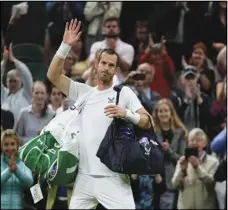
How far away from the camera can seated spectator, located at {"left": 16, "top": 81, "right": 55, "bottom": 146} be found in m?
10.2

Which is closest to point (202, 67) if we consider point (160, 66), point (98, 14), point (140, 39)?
point (160, 66)

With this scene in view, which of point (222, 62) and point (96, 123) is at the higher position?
point (222, 62)

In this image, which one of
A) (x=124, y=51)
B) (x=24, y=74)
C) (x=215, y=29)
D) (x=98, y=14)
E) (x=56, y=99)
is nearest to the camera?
(x=56, y=99)

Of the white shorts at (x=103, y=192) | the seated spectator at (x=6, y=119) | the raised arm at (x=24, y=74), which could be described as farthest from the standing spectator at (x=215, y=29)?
the white shorts at (x=103, y=192)

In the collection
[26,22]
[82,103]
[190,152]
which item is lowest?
[190,152]

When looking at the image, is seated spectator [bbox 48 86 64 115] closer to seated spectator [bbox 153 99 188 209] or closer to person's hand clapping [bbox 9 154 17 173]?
person's hand clapping [bbox 9 154 17 173]

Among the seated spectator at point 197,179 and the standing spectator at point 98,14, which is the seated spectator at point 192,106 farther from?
the standing spectator at point 98,14

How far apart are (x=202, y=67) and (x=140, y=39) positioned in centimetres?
103

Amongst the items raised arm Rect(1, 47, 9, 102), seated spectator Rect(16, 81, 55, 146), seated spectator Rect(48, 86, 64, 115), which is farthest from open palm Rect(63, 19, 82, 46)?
raised arm Rect(1, 47, 9, 102)

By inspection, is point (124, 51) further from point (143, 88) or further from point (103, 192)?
point (103, 192)

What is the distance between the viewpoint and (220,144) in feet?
32.6

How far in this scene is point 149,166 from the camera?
6949 millimetres

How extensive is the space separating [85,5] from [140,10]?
34.7 inches

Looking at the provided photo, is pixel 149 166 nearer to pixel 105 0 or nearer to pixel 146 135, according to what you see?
pixel 146 135
